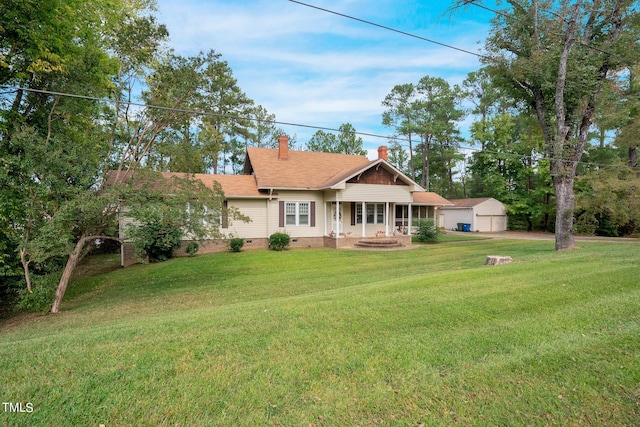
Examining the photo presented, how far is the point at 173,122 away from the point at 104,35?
7.47 m

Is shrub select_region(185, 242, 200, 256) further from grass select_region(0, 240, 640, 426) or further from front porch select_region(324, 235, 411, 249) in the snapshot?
grass select_region(0, 240, 640, 426)

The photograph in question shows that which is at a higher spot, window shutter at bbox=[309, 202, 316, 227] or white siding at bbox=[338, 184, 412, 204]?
white siding at bbox=[338, 184, 412, 204]

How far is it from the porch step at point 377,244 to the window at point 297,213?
324 centimetres

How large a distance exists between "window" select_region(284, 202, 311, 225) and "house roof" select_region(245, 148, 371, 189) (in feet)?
3.50

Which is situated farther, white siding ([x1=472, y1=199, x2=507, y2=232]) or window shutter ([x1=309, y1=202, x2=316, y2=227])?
white siding ([x1=472, y1=199, x2=507, y2=232])

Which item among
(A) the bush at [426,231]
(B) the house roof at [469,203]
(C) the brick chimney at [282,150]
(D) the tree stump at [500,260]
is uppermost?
(C) the brick chimney at [282,150]

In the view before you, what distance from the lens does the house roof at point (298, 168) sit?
18375 millimetres

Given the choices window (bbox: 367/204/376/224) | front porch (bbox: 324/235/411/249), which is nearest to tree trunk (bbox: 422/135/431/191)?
window (bbox: 367/204/376/224)

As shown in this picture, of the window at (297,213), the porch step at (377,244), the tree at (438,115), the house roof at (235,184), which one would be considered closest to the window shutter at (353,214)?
the porch step at (377,244)

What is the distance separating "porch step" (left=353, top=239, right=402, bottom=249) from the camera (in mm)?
18141

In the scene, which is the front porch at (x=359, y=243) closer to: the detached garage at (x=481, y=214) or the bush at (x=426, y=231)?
the bush at (x=426, y=231)

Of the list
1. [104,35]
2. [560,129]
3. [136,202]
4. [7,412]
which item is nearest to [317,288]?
[136,202]

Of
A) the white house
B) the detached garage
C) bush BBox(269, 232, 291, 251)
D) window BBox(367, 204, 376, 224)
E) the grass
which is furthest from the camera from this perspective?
the detached garage

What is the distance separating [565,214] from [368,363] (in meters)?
14.7
